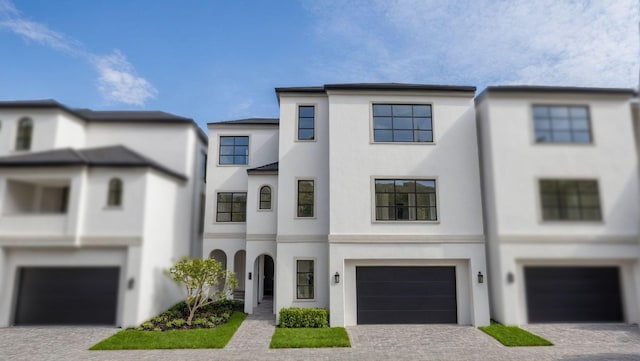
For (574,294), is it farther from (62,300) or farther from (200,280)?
(62,300)

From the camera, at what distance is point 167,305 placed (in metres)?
8.83

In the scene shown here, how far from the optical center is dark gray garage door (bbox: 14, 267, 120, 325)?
5645 millimetres

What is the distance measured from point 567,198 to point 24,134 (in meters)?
7.66

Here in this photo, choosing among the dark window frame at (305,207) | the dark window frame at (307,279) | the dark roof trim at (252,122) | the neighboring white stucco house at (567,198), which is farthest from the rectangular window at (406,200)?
the dark roof trim at (252,122)

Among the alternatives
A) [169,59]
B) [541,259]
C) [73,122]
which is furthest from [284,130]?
[541,259]

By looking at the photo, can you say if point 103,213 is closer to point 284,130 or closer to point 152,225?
point 152,225

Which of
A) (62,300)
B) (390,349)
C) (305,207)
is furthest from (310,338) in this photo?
(62,300)

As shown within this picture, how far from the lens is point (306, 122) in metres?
12.0

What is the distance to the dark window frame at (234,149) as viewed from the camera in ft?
43.8

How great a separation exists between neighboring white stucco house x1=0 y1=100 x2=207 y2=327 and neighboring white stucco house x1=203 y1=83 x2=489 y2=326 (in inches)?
139

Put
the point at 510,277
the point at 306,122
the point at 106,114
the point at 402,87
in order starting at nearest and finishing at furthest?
the point at 106,114, the point at 510,277, the point at 402,87, the point at 306,122

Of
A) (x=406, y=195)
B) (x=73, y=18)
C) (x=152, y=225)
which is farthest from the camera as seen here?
(x=406, y=195)

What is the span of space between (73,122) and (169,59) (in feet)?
5.34

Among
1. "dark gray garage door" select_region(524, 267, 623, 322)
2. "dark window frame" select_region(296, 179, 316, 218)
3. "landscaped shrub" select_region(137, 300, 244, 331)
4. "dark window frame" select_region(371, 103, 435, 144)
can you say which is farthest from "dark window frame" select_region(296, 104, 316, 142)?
"dark gray garage door" select_region(524, 267, 623, 322)
